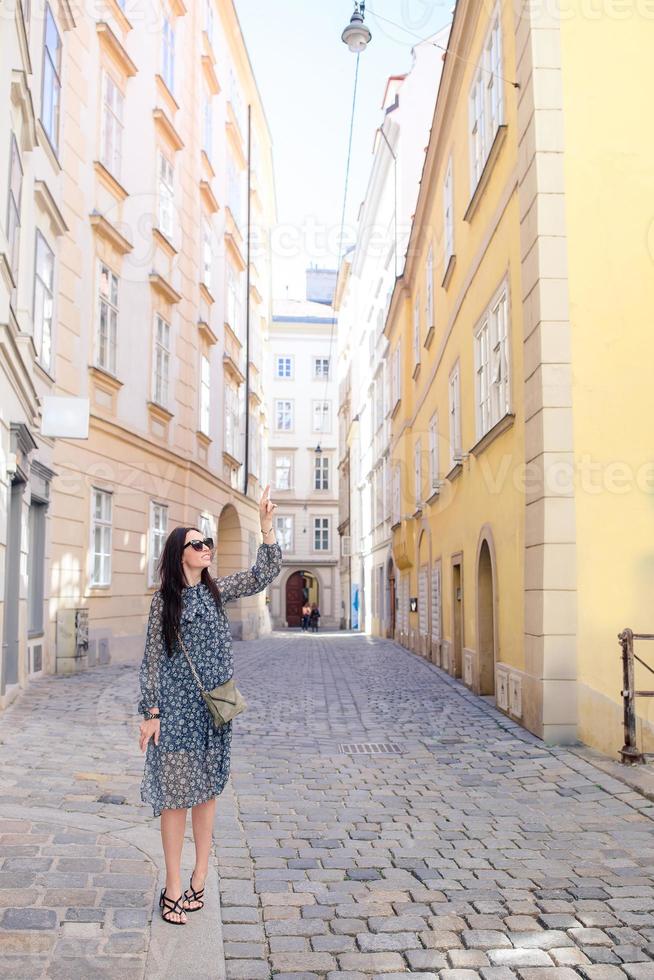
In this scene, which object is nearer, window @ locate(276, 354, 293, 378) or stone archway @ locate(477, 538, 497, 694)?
stone archway @ locate(477, 538, 497, 694)

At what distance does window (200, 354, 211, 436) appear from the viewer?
73.9 feet

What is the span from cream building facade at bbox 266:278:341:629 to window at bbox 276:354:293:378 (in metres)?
0.06

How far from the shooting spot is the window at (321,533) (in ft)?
170

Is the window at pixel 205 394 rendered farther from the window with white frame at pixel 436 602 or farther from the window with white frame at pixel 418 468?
the window with white frame at pixel 436 602

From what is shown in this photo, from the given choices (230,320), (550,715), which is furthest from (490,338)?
(230,320)

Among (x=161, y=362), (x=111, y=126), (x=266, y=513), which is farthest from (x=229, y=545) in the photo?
(x=266, y=513)

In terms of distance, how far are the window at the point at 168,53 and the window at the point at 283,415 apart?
1329 inches

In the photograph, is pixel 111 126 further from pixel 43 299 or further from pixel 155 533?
pixel 155 533

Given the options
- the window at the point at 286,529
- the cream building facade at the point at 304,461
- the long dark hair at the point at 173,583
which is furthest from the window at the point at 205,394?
the window at the point at 286,529

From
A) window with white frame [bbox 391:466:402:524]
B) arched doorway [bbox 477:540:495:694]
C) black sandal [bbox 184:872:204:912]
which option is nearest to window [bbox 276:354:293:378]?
window with white frame [bbox 391:466:402:524]

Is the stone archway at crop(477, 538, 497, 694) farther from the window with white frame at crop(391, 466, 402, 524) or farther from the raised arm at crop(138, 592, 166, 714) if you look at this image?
the window with white frame at crop(391, 466, 402, 524)

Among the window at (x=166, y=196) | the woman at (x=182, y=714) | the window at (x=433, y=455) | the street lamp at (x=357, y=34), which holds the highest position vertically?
the window at (x=166, y=196)

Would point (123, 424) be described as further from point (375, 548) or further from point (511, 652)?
point (375, 548)

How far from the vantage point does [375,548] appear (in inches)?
1243
